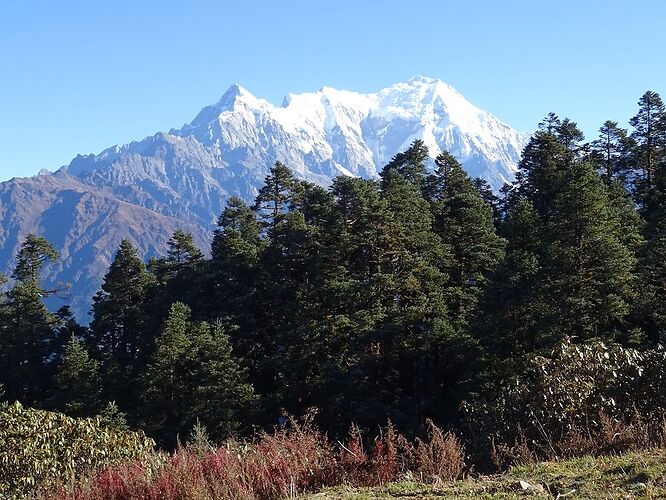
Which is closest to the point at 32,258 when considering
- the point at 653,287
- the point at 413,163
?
the point at 413,163

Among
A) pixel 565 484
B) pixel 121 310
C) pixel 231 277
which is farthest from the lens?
pixel 121 310

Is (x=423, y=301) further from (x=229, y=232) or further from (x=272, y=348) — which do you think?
(x=229, y=232)

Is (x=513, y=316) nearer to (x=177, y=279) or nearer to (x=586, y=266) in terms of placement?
(x=586, y=266)

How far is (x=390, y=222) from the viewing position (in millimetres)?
34406

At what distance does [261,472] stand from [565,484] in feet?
12.4

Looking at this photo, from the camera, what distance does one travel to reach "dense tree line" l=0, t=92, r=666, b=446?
89.2ft

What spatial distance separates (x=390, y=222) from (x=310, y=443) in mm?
25988

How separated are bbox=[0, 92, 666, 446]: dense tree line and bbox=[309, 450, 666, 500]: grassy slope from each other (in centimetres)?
1496

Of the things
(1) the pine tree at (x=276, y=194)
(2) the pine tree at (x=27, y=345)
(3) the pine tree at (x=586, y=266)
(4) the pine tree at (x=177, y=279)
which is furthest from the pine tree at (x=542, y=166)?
(2) the pine tree at (x=27, y=345)

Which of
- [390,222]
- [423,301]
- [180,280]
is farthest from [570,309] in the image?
[180,280]

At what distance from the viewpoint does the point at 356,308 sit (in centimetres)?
3388

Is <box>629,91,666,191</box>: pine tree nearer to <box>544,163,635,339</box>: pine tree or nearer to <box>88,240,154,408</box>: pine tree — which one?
<box>544,163,635,339</box>: pine tree

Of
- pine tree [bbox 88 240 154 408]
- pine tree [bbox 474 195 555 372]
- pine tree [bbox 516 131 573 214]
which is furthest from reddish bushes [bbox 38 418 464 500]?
pine tree [bbox 88 240 154 408]

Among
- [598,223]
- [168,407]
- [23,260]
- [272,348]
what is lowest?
[168,407]
